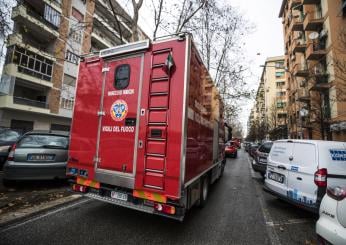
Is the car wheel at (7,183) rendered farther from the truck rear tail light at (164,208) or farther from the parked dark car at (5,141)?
the truck rear tail light at (164,208)

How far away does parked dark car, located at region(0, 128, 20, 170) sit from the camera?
745 cm

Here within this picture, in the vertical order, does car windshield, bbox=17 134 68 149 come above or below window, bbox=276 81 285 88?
below

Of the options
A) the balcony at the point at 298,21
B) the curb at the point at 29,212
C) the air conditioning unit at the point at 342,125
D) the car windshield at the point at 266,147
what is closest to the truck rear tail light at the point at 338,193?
the curb at the point at 29,212

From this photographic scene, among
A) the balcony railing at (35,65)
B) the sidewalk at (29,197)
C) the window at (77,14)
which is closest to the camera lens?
the sidewalk at (29,197)

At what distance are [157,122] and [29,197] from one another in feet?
13.3

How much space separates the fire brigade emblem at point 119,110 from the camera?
3.85 meters

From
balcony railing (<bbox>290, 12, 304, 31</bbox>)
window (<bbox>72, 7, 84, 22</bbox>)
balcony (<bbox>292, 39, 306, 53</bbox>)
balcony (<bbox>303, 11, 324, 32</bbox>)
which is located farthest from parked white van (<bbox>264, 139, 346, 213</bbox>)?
window (<bbox>72, 7, 84, 22</bbox>)

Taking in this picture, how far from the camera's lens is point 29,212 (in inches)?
A: 157

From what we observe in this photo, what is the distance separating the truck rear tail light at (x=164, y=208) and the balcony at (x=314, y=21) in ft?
84.7

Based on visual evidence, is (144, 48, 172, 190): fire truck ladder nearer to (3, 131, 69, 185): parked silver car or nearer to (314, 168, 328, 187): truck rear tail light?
(314, 168, 328, 187): truck rear tail light

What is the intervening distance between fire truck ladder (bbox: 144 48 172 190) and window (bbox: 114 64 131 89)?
54 centimetres

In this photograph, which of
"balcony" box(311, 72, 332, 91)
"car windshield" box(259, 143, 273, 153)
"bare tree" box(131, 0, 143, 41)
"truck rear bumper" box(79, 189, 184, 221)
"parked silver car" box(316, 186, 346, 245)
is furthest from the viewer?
"balcony" box(311, 72, 332, 91)

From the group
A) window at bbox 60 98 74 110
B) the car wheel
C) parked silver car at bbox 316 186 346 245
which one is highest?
window at bbox 60 98 74 110

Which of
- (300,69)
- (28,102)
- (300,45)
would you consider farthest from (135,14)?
(300,69)
